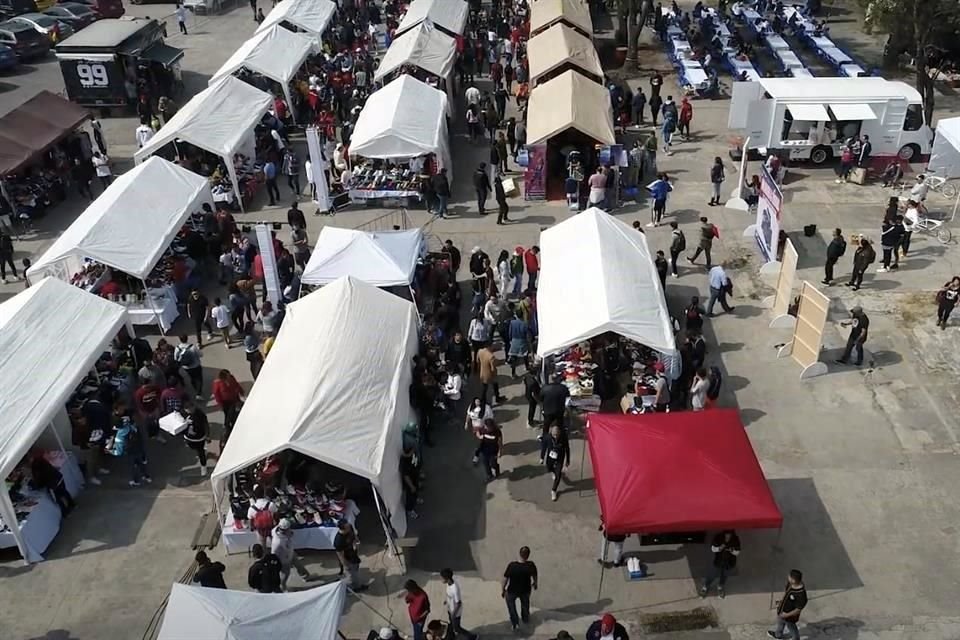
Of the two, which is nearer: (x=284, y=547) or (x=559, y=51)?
(x=284, y=547)

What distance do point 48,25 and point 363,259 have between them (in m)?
25.5

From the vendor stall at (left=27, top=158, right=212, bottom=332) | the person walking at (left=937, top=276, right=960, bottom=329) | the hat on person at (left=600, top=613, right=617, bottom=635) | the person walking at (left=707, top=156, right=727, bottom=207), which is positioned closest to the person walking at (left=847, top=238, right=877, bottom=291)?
the person walking at (left=937, top=276, right=960, bottom=329)

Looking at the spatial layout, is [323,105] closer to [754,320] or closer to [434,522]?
[754,320]

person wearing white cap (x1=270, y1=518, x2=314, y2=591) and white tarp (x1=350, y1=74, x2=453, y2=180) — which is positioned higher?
white tarp (x1=350, y1=74, x2=453, y2=180)

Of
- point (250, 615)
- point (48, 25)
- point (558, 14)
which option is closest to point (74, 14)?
point (48, 25)

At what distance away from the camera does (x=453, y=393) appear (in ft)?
43.9

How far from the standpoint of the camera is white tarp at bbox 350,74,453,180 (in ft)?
66.5

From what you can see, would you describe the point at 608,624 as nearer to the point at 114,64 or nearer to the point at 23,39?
the point at 114,64

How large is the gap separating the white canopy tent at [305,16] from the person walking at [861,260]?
19.3 m

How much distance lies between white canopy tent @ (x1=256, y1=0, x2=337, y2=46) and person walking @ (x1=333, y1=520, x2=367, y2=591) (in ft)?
71.4

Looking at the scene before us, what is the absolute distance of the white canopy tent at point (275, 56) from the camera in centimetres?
2523

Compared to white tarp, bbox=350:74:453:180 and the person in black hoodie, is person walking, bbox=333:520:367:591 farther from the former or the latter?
white tarp, bbox=350:74:453:180

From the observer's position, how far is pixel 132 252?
16047 millimetres

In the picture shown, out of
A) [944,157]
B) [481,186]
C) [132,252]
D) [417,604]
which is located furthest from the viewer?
[944,157]
